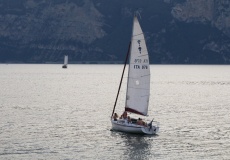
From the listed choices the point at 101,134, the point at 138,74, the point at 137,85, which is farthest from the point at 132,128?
the point at 138,74

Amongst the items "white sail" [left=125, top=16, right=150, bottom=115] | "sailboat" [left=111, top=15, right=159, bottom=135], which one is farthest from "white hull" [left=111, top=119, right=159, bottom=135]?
"white sail" [left=125, top=16, right=150, bottom=115]

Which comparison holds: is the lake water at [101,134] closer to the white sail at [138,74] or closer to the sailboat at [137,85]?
the sailboat at [137,85]

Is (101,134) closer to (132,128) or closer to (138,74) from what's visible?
(132,128)

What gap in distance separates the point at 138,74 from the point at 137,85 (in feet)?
6.04

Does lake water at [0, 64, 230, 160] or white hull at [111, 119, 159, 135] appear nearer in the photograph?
lake water at [0, 64, 230, 160]

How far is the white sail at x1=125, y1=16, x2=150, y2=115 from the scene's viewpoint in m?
82.9

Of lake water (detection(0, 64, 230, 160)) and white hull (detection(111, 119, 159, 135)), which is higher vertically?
white hull (detection(111, 119, 159, 135))

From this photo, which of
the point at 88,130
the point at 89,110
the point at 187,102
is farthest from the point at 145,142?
the point at 187,102

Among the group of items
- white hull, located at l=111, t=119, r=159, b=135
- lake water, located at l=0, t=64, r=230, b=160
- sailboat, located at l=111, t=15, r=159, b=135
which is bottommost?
lake water, located at l=0, t=64, r=230, b=160

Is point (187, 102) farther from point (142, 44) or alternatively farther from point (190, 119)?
point (142, 44)

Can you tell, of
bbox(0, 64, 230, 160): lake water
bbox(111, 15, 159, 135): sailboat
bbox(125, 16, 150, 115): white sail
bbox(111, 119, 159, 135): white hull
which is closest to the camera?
bbox(0, 64, 230, 160): lake water

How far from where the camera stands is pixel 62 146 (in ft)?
250

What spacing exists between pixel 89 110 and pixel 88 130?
3268 centimetres

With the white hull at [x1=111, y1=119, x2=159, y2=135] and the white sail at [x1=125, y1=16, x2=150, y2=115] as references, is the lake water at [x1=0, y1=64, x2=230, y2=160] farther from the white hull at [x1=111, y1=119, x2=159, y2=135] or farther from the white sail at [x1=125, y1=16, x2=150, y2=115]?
the white sail at [x1=125, y1=16, x2=150, y2=115]
